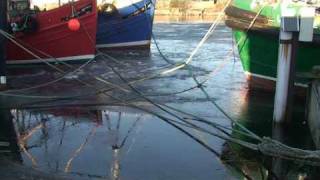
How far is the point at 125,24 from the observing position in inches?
826

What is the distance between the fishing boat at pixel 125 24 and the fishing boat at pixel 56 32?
15.0 feet

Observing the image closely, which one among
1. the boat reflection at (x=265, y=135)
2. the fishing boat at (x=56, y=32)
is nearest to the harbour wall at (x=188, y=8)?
the fishing boat at (x=56, y=32)

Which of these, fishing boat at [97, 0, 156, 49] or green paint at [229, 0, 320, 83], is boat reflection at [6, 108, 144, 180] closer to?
green paint at [229, 0, 320, 83]

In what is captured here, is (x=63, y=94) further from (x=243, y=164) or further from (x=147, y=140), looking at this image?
(x=243, y=164)

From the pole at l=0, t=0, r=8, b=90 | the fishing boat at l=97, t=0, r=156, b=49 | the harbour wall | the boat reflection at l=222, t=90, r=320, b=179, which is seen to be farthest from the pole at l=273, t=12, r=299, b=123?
the harbour wall

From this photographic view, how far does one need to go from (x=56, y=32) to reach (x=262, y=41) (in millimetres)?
6697

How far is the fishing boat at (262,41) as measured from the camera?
35.8 ft

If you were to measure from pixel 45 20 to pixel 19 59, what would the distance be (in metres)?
1.52

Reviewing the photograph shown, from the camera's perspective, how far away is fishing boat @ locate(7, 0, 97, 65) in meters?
15.7

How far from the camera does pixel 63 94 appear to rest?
11367 mm

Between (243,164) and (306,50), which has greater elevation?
(306,50)

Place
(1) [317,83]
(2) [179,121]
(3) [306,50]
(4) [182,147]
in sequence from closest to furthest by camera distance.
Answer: (4) [182,147] → (1) [317,83] → (2) [179,121] → (3) [306,50]

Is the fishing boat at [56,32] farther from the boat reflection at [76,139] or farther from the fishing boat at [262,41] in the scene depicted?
the boat reflection at [76,139]

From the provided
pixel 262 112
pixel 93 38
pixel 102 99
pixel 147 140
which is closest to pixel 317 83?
pixel 262 112
